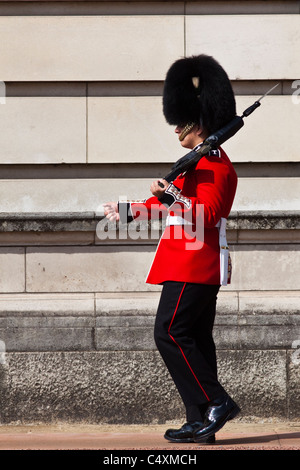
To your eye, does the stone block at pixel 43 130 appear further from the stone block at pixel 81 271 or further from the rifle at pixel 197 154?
the rifle at pixel 197 154

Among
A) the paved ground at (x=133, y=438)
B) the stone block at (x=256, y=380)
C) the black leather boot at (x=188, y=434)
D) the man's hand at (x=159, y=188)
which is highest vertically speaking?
the man's hand at (x=159, y=188)

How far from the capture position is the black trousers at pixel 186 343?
4.73 metres

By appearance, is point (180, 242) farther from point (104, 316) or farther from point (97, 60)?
point (97, 60)

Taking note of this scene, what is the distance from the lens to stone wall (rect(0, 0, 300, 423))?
604cm

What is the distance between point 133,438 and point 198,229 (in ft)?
4.75

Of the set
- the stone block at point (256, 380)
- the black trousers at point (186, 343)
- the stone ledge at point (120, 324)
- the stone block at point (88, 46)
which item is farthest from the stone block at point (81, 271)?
the black trousers at point (186, 343)

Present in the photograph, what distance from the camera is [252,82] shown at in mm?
6105

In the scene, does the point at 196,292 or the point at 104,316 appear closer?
the point at 196,292

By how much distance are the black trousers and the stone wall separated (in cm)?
117

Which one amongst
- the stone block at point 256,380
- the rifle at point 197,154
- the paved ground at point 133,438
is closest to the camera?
the rifle at point 197,154

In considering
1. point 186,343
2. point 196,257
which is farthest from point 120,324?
point 196,257

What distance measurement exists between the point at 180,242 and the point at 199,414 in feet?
2.97

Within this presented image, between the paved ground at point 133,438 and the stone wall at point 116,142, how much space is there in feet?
2.54

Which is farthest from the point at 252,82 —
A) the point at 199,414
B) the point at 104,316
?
the point at 199,414
